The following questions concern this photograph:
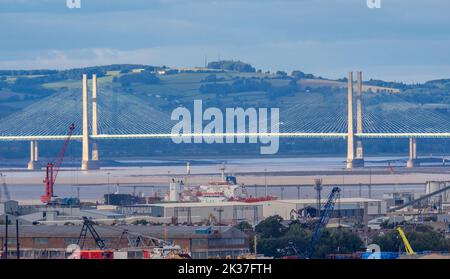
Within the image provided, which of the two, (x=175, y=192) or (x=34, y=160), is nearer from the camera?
(x=175, y=192)

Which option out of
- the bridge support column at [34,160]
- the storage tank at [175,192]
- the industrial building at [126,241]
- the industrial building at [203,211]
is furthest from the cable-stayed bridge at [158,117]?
the industrial building at [126,241]

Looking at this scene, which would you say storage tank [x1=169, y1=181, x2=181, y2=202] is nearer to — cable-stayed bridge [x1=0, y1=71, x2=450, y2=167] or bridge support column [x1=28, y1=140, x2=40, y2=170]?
bridge support column [x1=28, y1=140, x2=40, y2=170]

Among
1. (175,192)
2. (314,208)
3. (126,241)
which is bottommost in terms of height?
(175,192)

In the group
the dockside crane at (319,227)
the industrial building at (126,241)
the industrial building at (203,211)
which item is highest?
the industrial building at (126,241)

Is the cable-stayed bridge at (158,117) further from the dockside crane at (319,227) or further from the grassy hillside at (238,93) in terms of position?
the dockside crane at (319,227)

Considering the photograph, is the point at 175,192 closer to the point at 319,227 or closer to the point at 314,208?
the point at 314,208

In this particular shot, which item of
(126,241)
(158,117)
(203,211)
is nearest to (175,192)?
(203,211)
